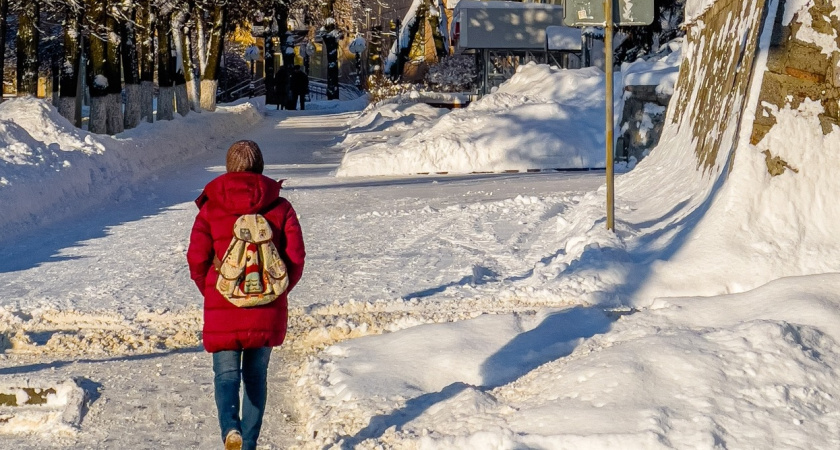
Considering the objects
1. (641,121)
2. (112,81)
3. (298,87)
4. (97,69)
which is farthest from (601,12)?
(298,87)

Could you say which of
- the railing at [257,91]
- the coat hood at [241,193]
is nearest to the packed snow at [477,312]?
the coat hood at [241,193]

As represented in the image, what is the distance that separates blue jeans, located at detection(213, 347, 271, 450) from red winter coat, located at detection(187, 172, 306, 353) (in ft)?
0.22

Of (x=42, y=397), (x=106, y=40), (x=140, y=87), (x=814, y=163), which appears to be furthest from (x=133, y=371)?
(x=140, y=87)

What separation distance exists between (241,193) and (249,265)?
0.28 metres

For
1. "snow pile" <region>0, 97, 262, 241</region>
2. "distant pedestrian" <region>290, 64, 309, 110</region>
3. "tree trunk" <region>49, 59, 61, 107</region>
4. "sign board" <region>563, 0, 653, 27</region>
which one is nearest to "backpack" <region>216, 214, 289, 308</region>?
"sign board" <region>563, 0, 653, 27</region>

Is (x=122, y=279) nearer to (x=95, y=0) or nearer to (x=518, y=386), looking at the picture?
(x=518, y=386)

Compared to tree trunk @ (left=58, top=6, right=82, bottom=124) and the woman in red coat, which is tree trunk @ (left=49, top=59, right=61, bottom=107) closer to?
tree trunk @ (left=58, top=6, right=82, bottom=124)

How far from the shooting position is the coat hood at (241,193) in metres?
4.59

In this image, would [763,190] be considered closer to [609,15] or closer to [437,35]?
[609,15]

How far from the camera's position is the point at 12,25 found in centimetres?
4856

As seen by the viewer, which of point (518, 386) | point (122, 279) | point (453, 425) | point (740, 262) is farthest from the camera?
point (122, 279)

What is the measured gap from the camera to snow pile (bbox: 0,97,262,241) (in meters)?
13.4

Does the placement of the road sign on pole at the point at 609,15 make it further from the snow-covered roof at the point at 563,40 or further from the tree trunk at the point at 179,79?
the tree trunk at the point at 179,79

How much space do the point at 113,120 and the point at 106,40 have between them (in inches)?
74.1
